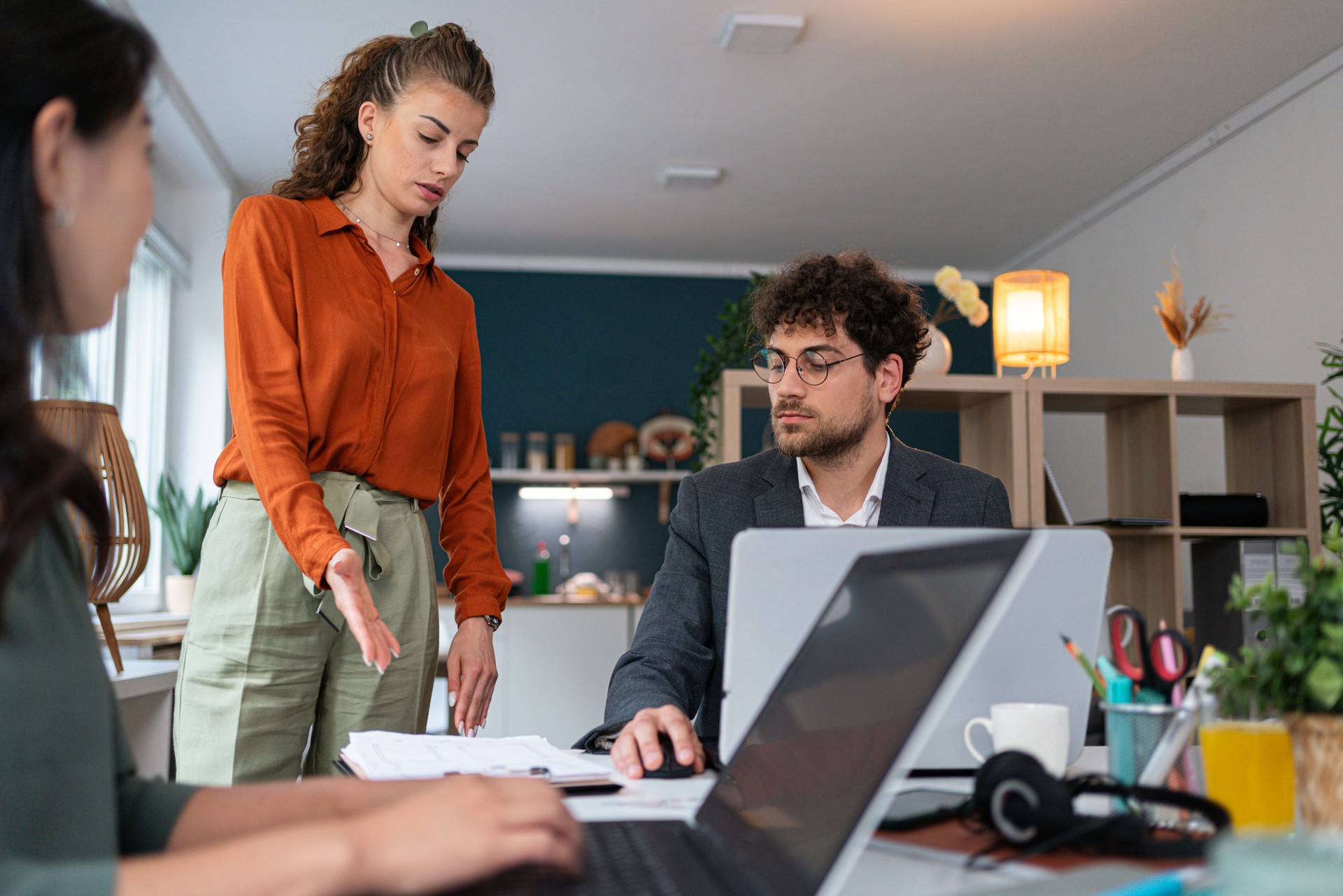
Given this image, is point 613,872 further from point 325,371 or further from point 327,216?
point 327,216

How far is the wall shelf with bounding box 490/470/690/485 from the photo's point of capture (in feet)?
19.6

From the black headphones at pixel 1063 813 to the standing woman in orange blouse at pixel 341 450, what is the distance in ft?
2.30

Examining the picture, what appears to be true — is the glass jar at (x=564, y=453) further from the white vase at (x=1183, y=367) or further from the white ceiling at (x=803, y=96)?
the white vase at (x=1183, y=367)

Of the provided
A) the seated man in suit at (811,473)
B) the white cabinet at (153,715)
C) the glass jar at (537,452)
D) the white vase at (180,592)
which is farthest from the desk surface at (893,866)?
the glass jar at (537,452)

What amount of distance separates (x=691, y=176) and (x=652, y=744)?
13.4ft

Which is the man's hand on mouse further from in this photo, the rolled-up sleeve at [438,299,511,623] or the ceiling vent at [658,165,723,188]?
the ceiling vent at [658,165,723,188]

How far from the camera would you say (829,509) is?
1.85 m

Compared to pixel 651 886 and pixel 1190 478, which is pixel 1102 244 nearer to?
pixel 1190 478

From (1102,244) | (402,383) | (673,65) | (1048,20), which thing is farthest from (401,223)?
(1102,244)

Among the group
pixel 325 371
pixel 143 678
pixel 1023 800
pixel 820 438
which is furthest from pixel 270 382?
pixel 143 678

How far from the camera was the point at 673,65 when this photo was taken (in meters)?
3.90

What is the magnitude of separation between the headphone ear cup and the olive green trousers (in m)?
0.91

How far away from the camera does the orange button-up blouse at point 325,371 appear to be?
1.41 meters

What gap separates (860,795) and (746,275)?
593cm
